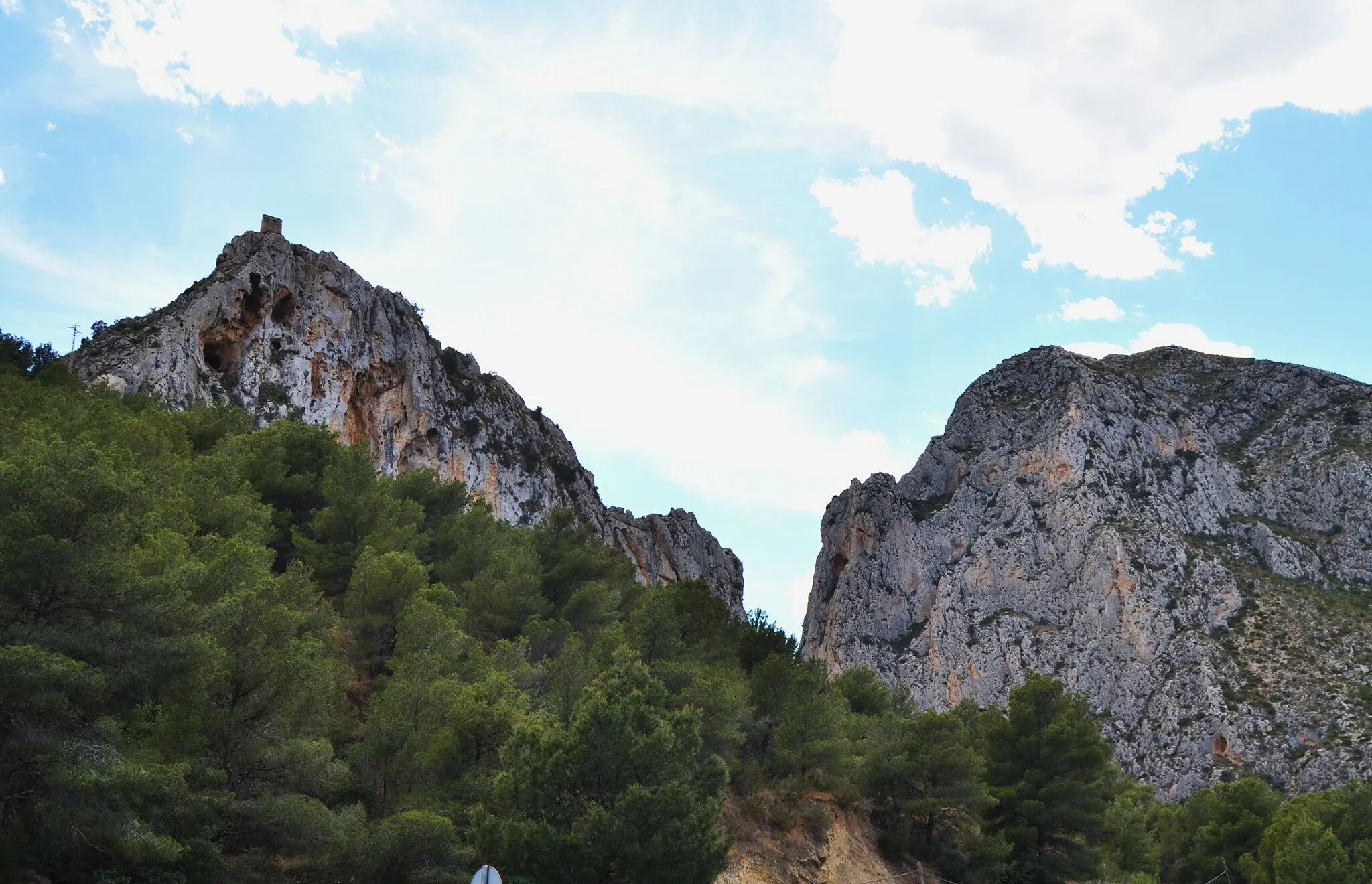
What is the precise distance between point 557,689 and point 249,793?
25.2ft

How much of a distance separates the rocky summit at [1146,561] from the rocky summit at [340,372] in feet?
101

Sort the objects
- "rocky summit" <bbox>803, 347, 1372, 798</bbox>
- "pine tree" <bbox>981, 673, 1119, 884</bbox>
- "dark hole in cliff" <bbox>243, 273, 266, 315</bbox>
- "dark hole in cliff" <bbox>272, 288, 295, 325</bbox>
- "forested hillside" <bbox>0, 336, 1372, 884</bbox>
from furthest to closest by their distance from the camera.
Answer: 1. "rocky summit" <bbox>803, 347, 1372, 798</bbox>
2. "dark hole in cliff" <bbox>272, 288, 295, 325</bbox>
3. "dark hole in cliff" <bbox>243, 273, 266, 315</bbox>
4. "pine tree" <bbox>981, 673, 1119, 884</bbox>
5. "forested hillside" <bbox>0, 336, 1372, 884</bbox>

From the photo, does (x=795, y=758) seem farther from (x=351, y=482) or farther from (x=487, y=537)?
(x=351, y=482)

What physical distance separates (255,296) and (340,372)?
6.25 metres

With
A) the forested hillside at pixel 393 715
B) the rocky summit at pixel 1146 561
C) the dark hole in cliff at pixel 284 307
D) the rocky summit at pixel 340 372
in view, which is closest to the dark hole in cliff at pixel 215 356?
the rocky summit at pixel 340 372

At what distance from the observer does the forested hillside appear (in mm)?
12773

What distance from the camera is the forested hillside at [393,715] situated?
12.8 meters

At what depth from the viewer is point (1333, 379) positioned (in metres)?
97.3

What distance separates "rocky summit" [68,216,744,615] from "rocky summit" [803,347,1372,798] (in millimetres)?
30838

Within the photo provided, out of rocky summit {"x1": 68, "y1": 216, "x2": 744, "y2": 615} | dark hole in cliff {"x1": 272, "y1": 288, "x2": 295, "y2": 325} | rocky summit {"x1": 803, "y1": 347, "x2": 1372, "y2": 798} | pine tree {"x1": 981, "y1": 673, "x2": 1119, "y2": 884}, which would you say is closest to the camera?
pine tree {"x1": 981, "y1": 673, "x2": 1119, "y2": 884}

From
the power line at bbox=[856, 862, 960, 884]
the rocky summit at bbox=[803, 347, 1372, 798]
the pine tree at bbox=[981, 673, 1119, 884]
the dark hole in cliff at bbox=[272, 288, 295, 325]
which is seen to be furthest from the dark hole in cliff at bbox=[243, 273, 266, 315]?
the rocky summit at bbox=[803, 347, 1372, 798]

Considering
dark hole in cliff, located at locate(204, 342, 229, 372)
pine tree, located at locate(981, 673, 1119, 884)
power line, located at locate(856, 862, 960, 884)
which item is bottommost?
power line, located at locate(856, 862, 960, 884)

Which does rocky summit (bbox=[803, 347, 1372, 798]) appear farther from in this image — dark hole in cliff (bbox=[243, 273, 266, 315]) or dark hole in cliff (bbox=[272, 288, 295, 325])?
dark hole in cliff (bbox=[243, 273, 266, 315])

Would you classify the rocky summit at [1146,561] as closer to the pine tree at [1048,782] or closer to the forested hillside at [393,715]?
the forested hillside at [393,715]
